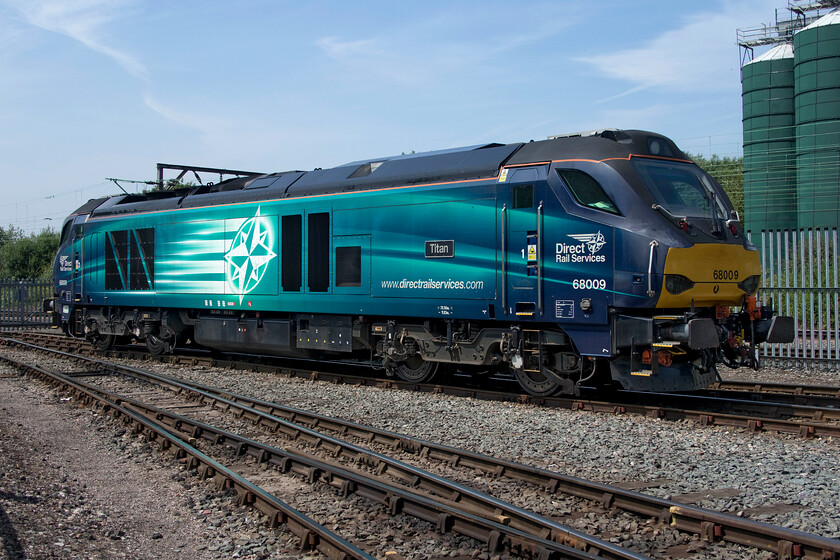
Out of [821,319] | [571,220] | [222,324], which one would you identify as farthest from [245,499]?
[821,319]

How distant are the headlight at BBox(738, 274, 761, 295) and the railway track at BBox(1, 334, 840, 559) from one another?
17.0 ft

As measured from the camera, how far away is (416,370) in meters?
13.8

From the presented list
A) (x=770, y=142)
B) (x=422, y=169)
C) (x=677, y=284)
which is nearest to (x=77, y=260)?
(x=422, y=169)

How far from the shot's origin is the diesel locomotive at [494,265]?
34.3ft

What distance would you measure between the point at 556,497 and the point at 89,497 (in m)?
4.39

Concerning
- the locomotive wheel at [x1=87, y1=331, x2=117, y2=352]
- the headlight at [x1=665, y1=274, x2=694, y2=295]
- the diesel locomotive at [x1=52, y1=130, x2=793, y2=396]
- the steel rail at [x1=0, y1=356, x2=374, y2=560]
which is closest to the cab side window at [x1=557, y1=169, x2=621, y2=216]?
the diesel locomotive at [x1=52, y1=130, x2=793, y2=396]

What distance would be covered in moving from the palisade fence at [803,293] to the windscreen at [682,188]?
599 cm

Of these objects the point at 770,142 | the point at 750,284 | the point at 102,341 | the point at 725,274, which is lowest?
the point at 102,341

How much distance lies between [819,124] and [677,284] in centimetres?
3448

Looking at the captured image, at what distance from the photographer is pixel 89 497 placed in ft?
24.9

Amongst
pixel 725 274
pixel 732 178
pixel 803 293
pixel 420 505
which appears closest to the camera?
pixel 420 505

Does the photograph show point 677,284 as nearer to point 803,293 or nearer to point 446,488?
point 446,488

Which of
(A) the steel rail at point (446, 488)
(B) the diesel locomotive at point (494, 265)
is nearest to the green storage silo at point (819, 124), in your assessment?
(B) the diesel locomotive at point (494, 265)

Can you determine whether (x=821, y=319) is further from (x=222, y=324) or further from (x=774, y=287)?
(x=222, y=324)
